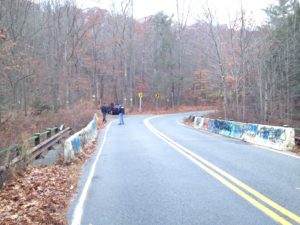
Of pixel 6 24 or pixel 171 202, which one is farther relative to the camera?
pixel 6 24

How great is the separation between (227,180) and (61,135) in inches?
453

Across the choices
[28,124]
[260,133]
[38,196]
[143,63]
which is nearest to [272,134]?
[260,133]

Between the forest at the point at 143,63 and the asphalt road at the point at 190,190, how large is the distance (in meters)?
5.03

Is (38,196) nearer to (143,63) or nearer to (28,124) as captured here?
(28,124)

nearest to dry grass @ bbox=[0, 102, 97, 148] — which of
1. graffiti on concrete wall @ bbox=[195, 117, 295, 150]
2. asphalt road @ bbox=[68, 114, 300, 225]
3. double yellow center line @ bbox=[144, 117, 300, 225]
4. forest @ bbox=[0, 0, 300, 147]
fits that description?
forest @ bbox=[0, 0, 300, 147]

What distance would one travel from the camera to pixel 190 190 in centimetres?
795

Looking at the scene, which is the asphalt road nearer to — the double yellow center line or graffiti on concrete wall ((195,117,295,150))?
the double yellow center line

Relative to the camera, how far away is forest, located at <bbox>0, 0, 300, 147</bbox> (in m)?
26.6

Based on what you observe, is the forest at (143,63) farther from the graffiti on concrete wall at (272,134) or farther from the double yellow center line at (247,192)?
the graffiti on concrete wall at (272,134)

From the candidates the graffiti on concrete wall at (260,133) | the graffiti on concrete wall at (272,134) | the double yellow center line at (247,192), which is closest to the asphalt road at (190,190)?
the double yellow center line at (247,192)

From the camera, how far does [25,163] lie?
34.2 feet

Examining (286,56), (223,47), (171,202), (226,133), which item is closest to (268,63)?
(286,56)

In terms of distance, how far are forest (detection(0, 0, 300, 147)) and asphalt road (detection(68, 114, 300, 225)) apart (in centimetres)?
503

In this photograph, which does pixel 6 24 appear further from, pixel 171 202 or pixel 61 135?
pixel 171 202
